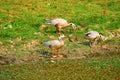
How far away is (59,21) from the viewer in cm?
1836

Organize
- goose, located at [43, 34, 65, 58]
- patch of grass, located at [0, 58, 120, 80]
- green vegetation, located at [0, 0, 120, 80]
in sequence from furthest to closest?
goose, located at [43, 34, 65, 58] → green vegetation, located at [0, 0, 120, 80] → patch of grass, located at [0, 58, 120, 80]

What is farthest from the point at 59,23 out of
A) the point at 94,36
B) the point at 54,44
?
the point at 54,44

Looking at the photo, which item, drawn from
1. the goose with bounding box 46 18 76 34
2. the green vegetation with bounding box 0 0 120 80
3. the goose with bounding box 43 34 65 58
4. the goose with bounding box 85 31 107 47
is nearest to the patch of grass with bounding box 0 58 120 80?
the green vegetation with bounding box 0 0 120 80

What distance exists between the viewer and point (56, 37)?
1836 centimetres

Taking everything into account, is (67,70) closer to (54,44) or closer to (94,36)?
(54,44)

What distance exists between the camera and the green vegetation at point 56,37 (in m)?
14.3

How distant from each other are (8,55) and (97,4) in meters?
6.91

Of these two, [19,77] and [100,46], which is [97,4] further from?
[19,77]

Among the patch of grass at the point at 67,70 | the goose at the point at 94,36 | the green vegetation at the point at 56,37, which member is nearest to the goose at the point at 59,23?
the green vegetation at the point at 56,37

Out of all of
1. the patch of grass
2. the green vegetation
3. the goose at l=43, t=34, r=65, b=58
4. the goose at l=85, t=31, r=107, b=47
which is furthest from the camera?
the goose at l=85, t=31, r=107, b=47

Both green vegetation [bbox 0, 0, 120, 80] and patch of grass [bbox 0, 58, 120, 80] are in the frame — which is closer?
patch of grass [bbox 0, 58, 120, 80]

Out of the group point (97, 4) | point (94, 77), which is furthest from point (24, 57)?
point (97, 4)

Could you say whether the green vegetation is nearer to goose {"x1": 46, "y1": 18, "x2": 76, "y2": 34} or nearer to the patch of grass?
the patch of grass

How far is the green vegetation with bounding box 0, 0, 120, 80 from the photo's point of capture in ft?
47.0
